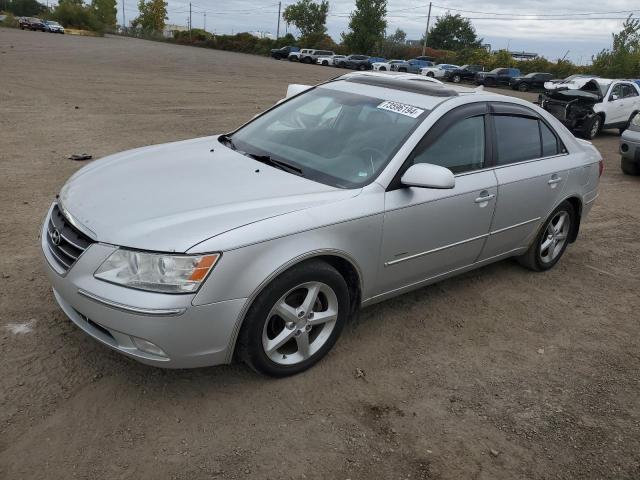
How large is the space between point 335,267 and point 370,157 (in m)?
0.76

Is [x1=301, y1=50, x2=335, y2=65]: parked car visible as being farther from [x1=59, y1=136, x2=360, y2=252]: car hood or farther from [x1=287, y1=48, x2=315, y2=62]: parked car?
[x1=59, y1=136, x2=360, y2=252]: car hood

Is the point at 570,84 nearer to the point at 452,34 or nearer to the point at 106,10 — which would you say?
the point at 452,34

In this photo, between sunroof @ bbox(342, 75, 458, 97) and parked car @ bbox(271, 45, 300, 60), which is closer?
sunroof @ bbox(342, 75, 458, 97)

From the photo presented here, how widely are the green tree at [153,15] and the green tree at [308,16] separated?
1457 inches

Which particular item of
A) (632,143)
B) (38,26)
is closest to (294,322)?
(632,143)

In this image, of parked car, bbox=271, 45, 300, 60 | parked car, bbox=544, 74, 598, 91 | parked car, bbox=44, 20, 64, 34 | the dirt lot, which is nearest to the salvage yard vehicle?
the dirt lot

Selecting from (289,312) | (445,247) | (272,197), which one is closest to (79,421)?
(289,312)

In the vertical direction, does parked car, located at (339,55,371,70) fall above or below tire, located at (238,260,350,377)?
above

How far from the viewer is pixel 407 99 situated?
3904 mm

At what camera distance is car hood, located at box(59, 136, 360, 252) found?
2727mm

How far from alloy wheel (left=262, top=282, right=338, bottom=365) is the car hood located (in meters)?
0.50

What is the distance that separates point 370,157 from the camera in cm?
351

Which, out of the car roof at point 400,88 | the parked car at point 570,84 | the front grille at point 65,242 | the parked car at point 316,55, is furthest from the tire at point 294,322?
the parked car at point 316,55

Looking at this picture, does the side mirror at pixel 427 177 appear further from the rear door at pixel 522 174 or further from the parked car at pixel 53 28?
the parked car at pixel 53 28
